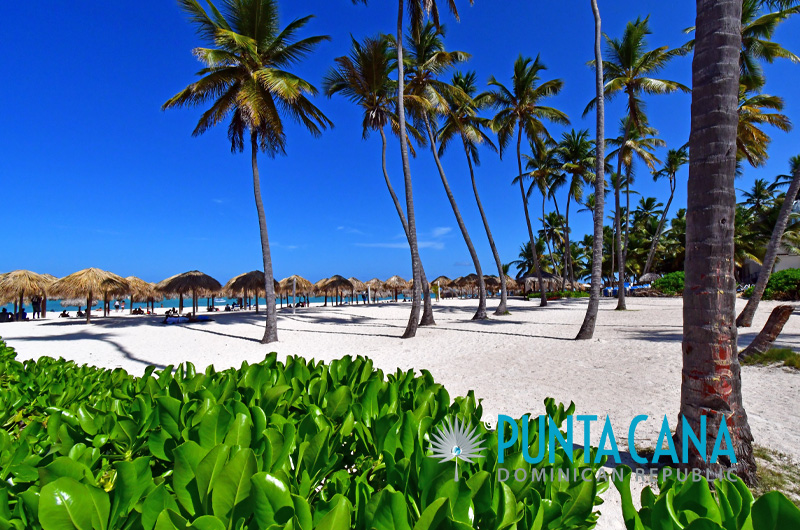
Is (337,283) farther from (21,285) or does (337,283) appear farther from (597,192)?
(597,192)

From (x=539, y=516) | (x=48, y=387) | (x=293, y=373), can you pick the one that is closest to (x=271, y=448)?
(x=539, y=516)

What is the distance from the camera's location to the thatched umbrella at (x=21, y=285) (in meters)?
22.4

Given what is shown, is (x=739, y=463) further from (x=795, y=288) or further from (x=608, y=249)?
(x=608, y=249)

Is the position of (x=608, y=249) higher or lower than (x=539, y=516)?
higher

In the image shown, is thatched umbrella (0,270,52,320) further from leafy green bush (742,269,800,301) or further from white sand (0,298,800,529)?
leafy green bush (742,269,800,301)

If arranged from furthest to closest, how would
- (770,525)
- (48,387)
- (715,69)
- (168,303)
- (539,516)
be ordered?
1. (168,303)
2. (715,69)
3. (48,387)
4. (539,516)
5. (770,525)

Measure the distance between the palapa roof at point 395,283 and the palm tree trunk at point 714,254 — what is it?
41470 mm

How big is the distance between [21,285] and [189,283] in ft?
31.6

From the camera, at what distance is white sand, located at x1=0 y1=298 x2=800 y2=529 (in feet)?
14.5

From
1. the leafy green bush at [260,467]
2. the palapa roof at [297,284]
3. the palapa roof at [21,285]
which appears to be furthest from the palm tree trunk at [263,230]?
the palapa roof at [297,284]

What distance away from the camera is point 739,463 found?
2711 mm

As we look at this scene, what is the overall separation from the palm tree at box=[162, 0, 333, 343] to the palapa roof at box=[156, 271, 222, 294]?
44.1 ft

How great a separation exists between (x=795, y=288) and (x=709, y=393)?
26153 mm

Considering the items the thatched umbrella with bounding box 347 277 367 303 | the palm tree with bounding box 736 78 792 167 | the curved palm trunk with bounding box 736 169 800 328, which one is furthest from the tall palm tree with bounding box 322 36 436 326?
the thatched umbrella with bounding box 347 277 367 303
